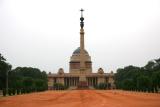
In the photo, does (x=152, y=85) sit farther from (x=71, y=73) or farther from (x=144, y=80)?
(x=71, y=73)

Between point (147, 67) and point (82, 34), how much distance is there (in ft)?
83.4

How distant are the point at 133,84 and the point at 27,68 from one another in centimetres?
4768

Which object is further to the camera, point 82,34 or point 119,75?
point 119,75

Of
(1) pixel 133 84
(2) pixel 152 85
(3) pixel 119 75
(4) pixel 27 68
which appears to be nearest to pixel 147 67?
(3) pixel 119 75

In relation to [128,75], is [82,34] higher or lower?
higher

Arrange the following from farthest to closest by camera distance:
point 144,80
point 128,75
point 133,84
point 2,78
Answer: point 128,75 < point 133,84 < point 144,80 < point 2,78

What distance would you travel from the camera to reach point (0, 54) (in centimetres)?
9056

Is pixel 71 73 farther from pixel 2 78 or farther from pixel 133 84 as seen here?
pixel 2 78

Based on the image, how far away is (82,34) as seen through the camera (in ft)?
460

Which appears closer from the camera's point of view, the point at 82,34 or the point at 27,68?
the point at 82,34

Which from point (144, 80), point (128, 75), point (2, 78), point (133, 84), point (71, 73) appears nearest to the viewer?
point (2, 78)

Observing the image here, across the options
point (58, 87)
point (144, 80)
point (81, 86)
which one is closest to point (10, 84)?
point (144, 80)

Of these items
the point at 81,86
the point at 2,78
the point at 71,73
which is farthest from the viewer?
the point at 71,73

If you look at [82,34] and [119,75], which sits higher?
[82,34]
